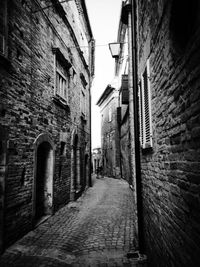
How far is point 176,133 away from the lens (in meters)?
2.14

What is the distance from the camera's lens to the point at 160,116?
9.36ft

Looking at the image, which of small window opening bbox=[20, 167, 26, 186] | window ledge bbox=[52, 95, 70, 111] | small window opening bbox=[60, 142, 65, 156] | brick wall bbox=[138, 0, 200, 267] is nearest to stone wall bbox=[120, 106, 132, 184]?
window ledge bbox=[52, 95, 70, 111]

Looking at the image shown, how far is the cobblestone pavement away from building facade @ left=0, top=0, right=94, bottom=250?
408 mm

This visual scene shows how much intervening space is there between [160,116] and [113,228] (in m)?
4.10

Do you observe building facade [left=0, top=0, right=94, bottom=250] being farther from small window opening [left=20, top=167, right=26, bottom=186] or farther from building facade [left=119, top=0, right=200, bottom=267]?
building facade [left=119, top=0, right=200, bottom=267]

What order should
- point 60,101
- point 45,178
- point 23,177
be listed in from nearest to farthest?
point 23,177 → point 45,178 → point 60,101

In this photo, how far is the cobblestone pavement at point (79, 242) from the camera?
12.8 ft

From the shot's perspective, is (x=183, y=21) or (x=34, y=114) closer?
(x=183, y=21)

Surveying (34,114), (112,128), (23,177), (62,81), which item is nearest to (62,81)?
(62,81)

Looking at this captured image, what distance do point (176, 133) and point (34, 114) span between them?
469cm

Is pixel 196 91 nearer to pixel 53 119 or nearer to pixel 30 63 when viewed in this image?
pixel 30 63

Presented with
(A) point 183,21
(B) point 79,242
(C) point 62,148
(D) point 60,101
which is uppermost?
(D) point 60,101

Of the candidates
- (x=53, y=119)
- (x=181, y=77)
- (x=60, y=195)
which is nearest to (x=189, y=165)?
(x=181, y=77)

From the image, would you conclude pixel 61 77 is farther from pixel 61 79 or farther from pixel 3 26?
pixel 3 26
